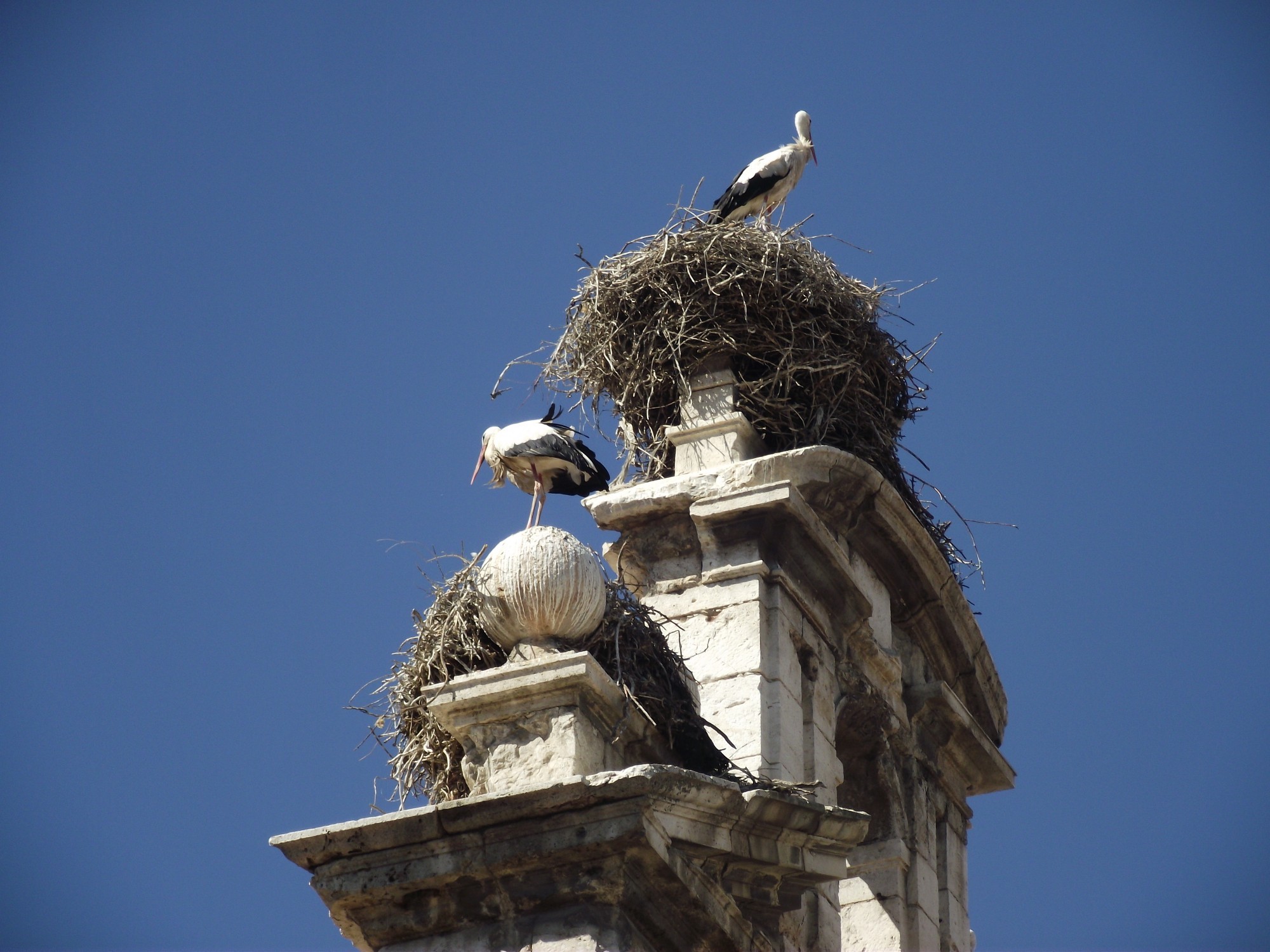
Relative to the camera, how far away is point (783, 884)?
312 inches

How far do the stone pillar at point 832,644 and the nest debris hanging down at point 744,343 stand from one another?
21cm

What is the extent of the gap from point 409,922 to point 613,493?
2959mm

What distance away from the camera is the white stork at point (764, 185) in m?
12.6

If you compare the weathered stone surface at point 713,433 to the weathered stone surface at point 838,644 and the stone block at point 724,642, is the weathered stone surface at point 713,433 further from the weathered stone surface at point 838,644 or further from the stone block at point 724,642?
the stone block at point 724,642

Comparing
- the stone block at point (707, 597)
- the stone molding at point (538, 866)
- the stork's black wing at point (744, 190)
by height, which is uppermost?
the stork's black wing at point (744, 190)

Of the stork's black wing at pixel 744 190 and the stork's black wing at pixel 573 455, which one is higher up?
the stork's black wing at pixel 744 190

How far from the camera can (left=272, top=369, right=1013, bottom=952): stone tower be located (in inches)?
280

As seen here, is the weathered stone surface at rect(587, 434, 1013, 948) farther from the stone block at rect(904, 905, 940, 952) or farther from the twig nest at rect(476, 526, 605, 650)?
the twig nest at rect(476, 526, 605, 650)

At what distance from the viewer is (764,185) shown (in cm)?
1283

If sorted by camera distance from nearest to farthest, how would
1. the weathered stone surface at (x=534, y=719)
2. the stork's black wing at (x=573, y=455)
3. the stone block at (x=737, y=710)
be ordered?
1. the weathered stone surface at (x=534, y=719)
2. the stone block at (x=737, y=710)
3. the stork's black wing at (x=573, y=455)

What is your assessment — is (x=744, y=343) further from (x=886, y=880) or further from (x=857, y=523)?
(x=886, y=880)

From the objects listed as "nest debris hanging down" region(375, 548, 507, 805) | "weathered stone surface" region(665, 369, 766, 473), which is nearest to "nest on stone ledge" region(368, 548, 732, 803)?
"nest debris hanging down" region(375, 548, 507, 805)

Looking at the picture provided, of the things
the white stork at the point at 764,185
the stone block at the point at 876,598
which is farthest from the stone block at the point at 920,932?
the white stork at the point at 764,185

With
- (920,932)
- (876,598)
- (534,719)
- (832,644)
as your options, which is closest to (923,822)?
(920,932)
